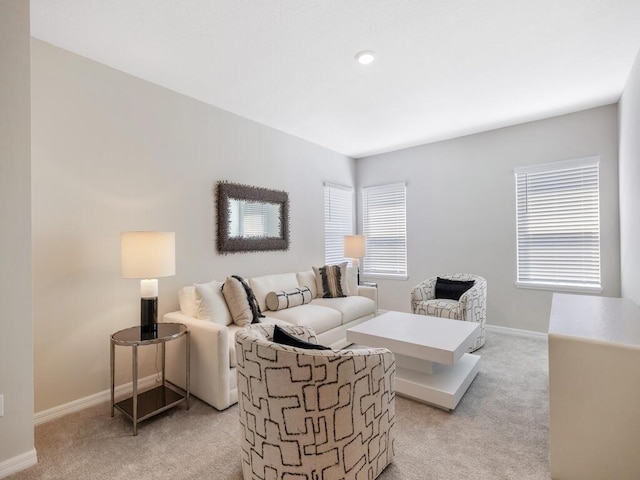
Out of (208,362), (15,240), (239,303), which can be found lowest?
(208,362)

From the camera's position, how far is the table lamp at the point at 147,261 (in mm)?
2346

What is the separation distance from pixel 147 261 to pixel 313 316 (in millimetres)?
1708

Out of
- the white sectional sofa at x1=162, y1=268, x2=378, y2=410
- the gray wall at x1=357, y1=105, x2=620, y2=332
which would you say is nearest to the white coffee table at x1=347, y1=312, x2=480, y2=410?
the white sectional sofa at x1=162, y1=268, x2=378, y2=410

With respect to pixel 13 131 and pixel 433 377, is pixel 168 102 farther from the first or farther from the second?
pixel 433 377

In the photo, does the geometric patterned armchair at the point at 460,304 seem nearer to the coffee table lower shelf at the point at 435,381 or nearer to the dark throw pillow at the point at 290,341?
the coffee table lower shelf at the point at 435,381

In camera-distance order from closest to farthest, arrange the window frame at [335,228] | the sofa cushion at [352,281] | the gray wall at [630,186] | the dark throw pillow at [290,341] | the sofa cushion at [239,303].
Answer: the dark throw pillow at [290,341] < the gray wall at [630,186] < the sofa cushion at [239,303] < the sofa cushion at [352,281] < the window frame at [335,228]

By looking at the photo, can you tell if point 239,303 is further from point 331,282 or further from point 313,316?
point 331,282

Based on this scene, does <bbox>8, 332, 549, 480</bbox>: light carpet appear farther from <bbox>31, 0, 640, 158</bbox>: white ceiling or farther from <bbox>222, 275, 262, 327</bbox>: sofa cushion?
<bbox>31, 0, 640, 158</bbox>: white ceiling

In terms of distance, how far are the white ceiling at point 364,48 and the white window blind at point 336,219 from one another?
1637 mm

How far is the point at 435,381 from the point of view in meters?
2.58

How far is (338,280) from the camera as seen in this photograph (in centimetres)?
429

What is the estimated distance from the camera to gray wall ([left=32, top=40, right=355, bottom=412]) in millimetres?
2385

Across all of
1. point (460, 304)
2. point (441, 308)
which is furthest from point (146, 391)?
point (460, 304)

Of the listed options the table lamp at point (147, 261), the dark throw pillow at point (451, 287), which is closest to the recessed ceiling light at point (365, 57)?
the table lamp at point (147, 261)
